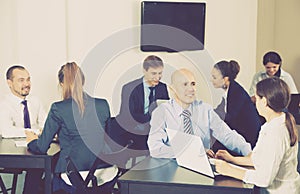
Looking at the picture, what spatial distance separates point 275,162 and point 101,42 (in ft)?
11.4

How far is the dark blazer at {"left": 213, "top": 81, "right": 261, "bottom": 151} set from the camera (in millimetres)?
3658

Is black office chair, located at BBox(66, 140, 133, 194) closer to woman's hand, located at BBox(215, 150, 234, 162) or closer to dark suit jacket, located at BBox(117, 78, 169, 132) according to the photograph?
woman's hand, located at BBox(215, 150, 234, 162)

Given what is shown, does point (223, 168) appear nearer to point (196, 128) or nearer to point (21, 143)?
point (196, 128)

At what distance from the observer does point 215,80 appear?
4125mm

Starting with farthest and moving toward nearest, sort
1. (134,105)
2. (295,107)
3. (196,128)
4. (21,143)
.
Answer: (295,107) → (134,105) → (21,143) → (196,128)

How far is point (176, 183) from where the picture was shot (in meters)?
2.52

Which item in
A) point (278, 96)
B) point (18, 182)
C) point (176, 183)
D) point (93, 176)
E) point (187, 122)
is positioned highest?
point (278, 96)

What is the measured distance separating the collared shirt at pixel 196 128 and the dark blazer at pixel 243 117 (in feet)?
1.62

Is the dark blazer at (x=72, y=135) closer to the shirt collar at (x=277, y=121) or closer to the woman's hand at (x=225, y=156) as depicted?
the woman's hand at (x=225, y=156)

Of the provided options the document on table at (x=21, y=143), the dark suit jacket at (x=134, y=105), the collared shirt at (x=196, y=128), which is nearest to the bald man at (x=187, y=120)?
the collared shirt at (x=196, y=128)

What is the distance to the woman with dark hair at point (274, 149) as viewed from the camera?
2451 millimetres

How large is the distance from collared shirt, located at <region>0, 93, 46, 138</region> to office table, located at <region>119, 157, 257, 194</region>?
1457 millimetres

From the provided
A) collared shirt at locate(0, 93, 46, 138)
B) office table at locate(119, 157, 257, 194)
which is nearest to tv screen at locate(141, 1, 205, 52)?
collared shirt at locate(0, 93, 46, 138)

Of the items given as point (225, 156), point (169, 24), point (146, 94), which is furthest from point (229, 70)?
point (169, 24)
